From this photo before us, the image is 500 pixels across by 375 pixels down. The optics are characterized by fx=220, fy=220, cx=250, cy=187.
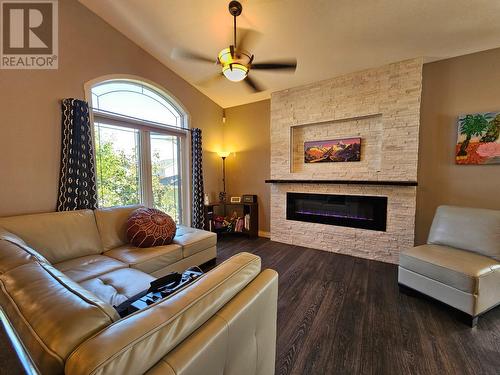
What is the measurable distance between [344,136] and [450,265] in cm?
225

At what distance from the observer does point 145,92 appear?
3.51 metres

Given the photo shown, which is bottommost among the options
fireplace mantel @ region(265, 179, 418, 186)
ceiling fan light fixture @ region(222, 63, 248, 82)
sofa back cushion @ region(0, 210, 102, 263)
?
sofa back cushion @ region(0, 210, 102, 263)

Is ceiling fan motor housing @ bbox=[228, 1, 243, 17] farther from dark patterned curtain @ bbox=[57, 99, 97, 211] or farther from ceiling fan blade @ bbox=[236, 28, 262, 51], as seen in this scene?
dark patterned curtain @ bbox=[57, 99, 97, 211]

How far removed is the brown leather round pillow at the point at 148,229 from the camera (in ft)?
8.09

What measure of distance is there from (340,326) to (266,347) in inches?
42.8

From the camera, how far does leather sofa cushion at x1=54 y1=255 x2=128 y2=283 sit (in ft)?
5.97

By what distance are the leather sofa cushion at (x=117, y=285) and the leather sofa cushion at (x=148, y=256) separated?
215 mm

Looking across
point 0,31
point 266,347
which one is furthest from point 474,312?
point 0,31

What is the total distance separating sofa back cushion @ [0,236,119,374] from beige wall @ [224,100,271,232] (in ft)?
12.5

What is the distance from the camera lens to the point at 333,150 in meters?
3.70

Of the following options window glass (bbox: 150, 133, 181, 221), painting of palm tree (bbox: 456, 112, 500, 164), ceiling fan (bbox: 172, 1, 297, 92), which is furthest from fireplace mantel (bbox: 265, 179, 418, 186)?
ceiling fan (bbox: 172, 1, 297, 92)

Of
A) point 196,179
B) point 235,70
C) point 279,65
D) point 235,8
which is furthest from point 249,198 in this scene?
point 235,8

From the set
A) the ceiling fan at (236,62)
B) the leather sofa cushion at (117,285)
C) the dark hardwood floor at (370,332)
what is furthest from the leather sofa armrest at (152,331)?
the ceiling fan at (236,62)

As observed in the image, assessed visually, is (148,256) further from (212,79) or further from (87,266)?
(212,79)
